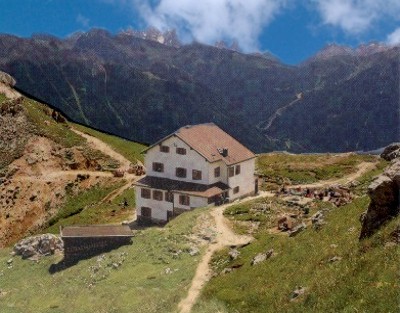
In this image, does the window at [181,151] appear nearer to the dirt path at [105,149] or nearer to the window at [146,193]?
the window at [146,193]

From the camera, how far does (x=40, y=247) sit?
5928 centimetres

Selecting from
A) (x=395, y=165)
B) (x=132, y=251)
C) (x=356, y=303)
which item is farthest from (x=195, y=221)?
(x=356, y=303)

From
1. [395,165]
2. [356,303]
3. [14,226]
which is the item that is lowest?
[14,226]

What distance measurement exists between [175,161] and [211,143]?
241 inches

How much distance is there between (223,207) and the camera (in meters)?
65.6

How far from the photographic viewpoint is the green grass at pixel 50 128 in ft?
382

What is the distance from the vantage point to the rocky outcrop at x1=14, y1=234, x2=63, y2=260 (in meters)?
58.8

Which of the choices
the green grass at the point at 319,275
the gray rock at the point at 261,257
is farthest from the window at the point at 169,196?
the gray rock at the point at 261,257

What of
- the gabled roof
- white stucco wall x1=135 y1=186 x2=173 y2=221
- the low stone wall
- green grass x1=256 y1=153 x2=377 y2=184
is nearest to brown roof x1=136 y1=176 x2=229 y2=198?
white stucco wall x1=135 y1=186 x2=173 y2=221

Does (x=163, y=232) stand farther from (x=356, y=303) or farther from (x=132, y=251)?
(x=356, y=303)

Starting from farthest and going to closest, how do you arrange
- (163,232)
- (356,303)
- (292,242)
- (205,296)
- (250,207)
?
1. (250,207)
2. (163,232)
3. (292,242)
4. (205,296)
5. (356,303)

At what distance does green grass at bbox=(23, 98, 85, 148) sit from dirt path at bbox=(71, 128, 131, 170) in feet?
8.12

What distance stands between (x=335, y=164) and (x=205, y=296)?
2893 inches

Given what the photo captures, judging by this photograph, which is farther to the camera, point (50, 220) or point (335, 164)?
point (335, 164)
